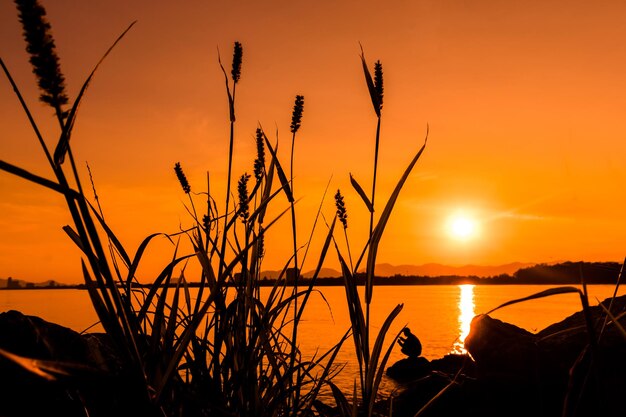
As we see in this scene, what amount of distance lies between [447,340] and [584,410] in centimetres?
2697

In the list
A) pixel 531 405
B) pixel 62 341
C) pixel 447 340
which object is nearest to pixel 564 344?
pixel 531 405

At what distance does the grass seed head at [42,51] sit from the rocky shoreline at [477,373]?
1.39 ft

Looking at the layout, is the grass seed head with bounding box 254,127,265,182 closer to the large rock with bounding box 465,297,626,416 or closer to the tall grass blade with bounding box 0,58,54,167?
the tall grass blade with bounding box 0,58,54,167

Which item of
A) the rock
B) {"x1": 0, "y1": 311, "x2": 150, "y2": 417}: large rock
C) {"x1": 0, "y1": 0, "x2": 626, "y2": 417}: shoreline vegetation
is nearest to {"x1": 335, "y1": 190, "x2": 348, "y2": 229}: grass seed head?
{"x1": 0, "y1": 0, "x2": 626, "y2": 417}: shoreline vegetation

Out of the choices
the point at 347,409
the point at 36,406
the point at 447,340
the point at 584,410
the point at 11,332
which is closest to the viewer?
the point at 36,406

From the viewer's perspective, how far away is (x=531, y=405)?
5586mm

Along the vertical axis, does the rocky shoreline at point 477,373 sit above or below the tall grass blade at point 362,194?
below

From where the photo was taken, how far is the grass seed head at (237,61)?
92.0 inches

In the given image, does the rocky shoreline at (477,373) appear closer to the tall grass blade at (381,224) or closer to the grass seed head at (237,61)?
the tall grass blade at (381,224)

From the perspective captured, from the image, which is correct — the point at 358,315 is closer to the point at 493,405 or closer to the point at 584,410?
the point at 584,410

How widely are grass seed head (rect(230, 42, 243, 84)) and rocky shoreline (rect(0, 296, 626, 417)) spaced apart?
126 centimetres

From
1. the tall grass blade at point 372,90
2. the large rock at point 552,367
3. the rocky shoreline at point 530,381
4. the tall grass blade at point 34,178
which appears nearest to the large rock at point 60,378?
the tall grass blade at point 34,178

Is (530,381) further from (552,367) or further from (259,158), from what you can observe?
(259,158)

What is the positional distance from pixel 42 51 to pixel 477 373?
720cm
